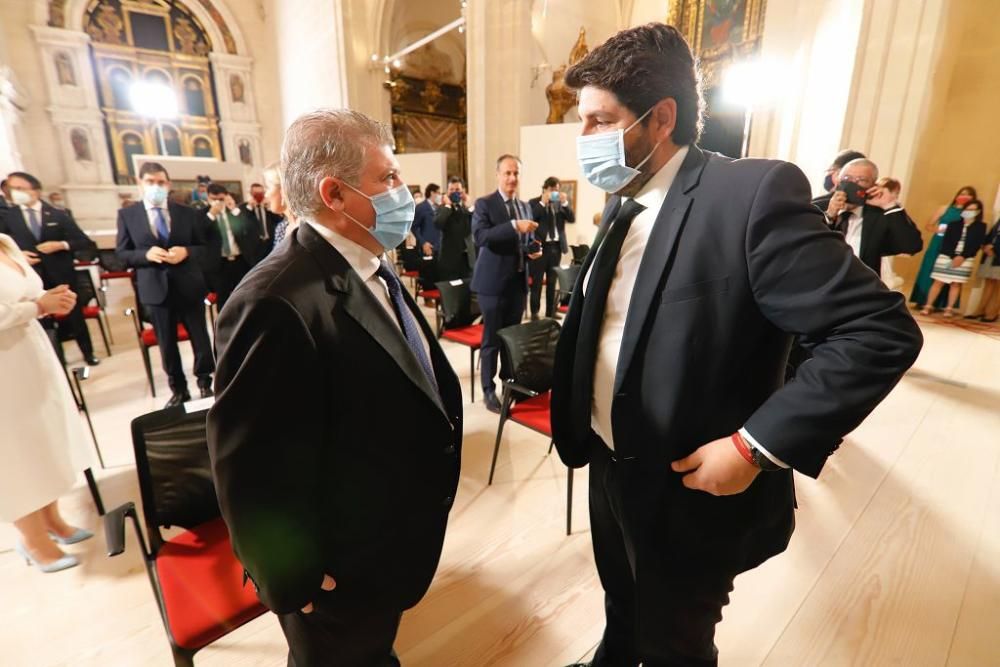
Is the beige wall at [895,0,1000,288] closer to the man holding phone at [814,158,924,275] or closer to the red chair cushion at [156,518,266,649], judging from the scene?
the man holding phone at [814,158,924,275]

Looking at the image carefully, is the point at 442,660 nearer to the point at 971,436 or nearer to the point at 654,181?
the point at 654,181

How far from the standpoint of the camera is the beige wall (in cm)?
693

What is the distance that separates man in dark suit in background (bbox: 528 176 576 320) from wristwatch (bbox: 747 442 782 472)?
3774 millimetres

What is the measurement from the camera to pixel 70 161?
43.7ft

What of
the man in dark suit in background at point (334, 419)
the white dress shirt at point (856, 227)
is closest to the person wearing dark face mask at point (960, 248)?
the white dress shirt at point (856, 227)

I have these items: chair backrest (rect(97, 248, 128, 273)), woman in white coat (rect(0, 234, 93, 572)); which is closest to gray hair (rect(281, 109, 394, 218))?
woman in white coat (rect(0, 234, 93, 572))

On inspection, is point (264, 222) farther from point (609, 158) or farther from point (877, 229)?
point (877, 229)

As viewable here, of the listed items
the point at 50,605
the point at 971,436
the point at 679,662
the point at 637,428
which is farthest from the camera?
the point at 971,436

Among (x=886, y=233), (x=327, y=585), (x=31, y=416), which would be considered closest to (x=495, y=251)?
(x=31, y=416)

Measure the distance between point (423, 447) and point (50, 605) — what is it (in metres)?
2.20

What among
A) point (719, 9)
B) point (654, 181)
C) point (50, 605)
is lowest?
point (50, 605)

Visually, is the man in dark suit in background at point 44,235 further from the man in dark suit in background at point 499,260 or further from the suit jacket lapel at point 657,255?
the suit jacket lapel at point 657,255

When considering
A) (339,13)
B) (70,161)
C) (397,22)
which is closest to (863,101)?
(339,13)

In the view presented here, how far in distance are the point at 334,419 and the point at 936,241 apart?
910 cm
